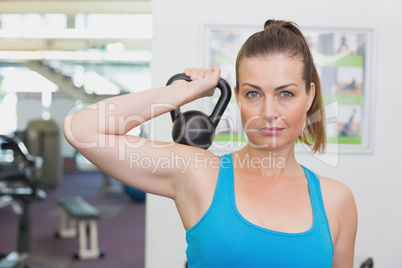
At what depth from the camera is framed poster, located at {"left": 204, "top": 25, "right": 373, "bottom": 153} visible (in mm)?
1909

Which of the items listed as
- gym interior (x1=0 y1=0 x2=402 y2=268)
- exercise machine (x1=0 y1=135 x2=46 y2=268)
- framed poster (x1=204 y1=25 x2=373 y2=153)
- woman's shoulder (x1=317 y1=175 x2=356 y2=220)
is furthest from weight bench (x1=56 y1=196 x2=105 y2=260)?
woman's shoulder (x1=317 y1=175 x2=356 y2=220)

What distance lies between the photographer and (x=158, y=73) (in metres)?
1.88

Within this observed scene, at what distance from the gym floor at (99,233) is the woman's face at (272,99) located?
2732 mm

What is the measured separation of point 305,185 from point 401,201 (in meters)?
1.16

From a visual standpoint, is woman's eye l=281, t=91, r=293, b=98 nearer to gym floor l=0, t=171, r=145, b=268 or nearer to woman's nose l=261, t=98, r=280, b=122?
woman's nose l=261, t=98, r=280, b=122

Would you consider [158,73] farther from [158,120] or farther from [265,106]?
[265,106]

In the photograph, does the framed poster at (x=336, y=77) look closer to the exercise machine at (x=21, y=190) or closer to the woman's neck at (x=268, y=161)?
the woman's neck at (x=268, y=161)

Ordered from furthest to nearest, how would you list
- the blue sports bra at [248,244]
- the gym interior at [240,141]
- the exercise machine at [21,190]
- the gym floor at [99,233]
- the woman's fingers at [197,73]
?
the gym floor at [99,233]
the exercise machine at [21,190]
the gym interior at [240,141]
the woman's fingers at [197,73]
the blue sports bra at [248,244]

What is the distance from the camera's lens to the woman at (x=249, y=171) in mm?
921

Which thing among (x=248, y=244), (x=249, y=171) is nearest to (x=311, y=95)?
(x=249, y=171)

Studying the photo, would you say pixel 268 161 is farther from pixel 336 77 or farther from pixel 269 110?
pixel 336 77

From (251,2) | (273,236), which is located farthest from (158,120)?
(273,236)

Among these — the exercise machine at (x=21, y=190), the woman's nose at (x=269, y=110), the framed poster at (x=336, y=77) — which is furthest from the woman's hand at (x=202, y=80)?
the exercise machine at (x=21, y=190)

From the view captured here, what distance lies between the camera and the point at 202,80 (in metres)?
1.00
